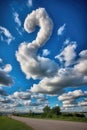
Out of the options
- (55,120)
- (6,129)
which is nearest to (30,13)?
(6,129)

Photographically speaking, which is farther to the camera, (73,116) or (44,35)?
(73,116)

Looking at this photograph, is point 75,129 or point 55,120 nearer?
point 75,129

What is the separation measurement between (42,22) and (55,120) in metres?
3.28

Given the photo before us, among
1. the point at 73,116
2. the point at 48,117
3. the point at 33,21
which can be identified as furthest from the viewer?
the point at 73,116

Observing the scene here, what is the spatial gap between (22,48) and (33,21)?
24.5 inches

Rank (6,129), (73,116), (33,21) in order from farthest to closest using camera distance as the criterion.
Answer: (73,116) → (33,21) → (6,129)

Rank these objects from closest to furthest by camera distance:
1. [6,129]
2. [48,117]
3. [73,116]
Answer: [6,129], [48,117], [73,116]

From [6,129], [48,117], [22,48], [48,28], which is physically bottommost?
[6,129]

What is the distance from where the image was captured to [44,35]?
18.0 ft

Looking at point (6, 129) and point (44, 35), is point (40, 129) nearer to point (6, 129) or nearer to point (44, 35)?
point (6, 129)

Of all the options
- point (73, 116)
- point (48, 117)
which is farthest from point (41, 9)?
point (73, 116)

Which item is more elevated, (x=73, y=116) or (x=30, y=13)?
(x=30, y=13)

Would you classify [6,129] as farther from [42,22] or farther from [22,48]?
[42,22]

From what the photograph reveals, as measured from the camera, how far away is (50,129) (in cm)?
531
